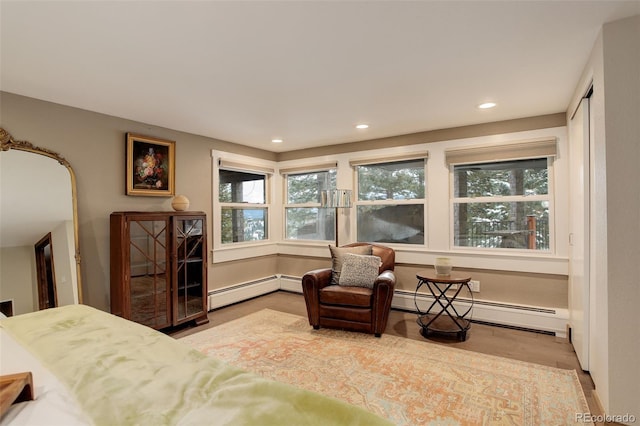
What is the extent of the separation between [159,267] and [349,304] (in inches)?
80.4

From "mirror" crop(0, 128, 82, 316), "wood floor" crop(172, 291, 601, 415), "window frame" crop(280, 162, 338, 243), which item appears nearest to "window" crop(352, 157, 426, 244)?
"window frame" crop(280, 162, 338, 243)

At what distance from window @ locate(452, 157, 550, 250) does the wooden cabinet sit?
3167 mm

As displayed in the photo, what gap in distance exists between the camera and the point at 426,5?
1.65 metres

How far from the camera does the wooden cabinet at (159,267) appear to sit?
318cm

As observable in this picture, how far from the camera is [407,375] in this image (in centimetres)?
250

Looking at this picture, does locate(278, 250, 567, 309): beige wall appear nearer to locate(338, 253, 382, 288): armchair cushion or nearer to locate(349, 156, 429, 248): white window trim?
locate(349, 156, 429, 248): white window trim

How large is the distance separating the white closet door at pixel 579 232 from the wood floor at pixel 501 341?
13 cm

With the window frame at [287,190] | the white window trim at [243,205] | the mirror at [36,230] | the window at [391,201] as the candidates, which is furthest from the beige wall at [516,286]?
the mirror at [36,230]

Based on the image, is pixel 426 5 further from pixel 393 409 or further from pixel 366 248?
pixel 366 248

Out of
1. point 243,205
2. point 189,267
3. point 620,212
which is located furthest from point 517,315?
point 243,205

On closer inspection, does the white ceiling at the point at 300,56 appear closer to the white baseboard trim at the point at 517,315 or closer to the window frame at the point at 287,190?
the window frame at the point at 287,190

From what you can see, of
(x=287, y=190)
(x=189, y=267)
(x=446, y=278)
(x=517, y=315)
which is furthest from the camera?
(x=287, y=190)

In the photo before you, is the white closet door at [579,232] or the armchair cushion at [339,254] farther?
the armchair cushion at [339,254]

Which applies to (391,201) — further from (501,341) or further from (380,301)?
(501,341)
